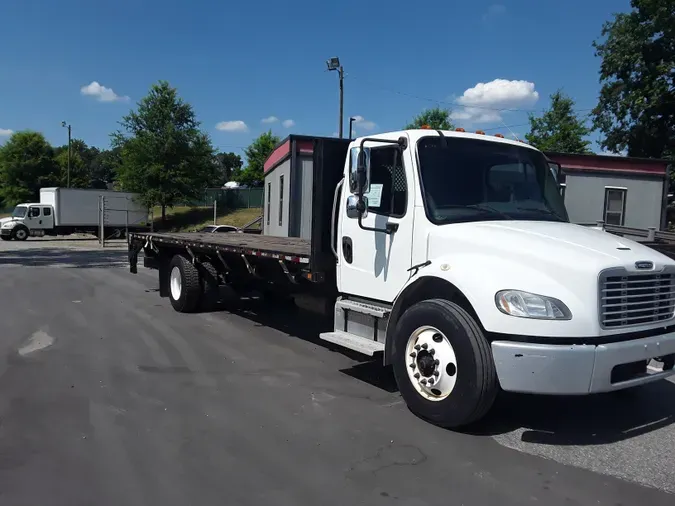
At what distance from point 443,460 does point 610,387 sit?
4.30ft

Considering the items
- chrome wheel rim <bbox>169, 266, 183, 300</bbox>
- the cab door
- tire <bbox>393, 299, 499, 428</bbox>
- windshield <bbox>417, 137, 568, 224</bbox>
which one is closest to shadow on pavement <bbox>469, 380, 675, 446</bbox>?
tire <bbox>393, 299, 499, 428</bbox>

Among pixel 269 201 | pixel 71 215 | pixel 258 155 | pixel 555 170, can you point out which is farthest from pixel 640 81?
pixel 258 155

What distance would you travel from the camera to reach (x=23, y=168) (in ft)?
179

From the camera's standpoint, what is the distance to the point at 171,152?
1630 inches

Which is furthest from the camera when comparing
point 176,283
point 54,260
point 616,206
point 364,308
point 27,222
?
point 27,222

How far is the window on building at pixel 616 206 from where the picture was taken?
804 inches

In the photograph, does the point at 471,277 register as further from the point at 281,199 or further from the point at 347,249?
the point at 281,199

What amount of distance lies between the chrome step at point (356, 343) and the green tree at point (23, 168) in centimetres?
5727

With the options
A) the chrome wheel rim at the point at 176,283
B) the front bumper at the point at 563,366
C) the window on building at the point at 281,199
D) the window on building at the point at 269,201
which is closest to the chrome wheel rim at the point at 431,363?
the front bumper at the point at 563,366

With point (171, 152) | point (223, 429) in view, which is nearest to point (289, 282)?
point (223, 429)

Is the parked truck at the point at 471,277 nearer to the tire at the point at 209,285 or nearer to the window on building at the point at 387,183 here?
the window on building at the point at 387,183

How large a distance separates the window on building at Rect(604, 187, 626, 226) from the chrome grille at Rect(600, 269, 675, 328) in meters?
17.4

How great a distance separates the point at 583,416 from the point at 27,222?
120 feet

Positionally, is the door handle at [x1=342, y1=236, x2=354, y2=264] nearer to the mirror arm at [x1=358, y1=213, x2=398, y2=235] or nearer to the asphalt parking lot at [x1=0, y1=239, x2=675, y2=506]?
the mirror arm at [x1=358, y1=213, x2=398, y2=235]
